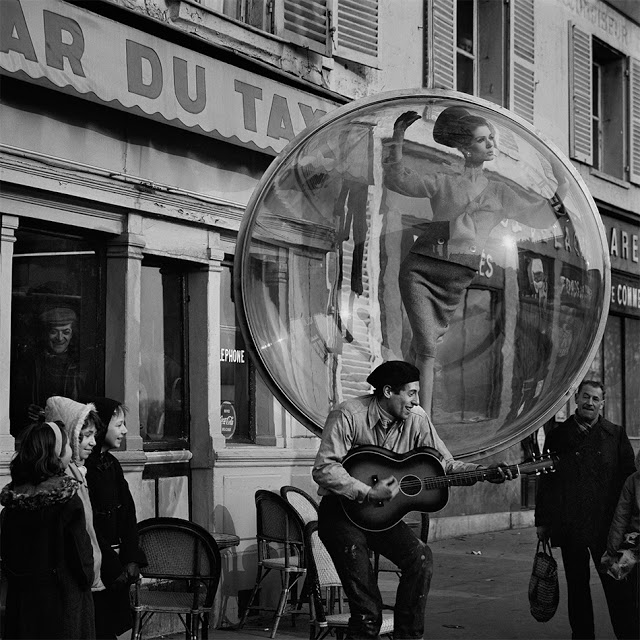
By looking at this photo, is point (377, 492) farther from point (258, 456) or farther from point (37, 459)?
point (258, 456)

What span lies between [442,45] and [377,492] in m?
7.97

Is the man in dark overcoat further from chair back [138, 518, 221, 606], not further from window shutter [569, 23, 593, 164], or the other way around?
window shutter [569, 23, 593, 164]

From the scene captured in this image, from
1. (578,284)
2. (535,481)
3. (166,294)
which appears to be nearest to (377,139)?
(578,284)

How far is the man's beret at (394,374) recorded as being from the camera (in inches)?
219

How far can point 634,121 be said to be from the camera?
56.2 ft

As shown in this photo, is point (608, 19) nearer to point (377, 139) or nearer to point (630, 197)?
point (630, 197)

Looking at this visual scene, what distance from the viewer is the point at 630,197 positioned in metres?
17.0

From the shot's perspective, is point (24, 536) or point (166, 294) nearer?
point (24, 536)

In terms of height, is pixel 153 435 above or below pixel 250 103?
below

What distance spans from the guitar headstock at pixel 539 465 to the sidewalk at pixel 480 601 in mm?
2366

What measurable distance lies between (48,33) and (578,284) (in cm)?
360

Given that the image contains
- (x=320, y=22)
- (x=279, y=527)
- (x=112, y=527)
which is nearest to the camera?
(x=112, y=527)

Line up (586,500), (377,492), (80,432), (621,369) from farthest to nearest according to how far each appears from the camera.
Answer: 1. (621,369)
2. (586,500)
3. (377,492)
4. (80,432)

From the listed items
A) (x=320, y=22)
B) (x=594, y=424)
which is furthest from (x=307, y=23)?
(x=594, y=424)
